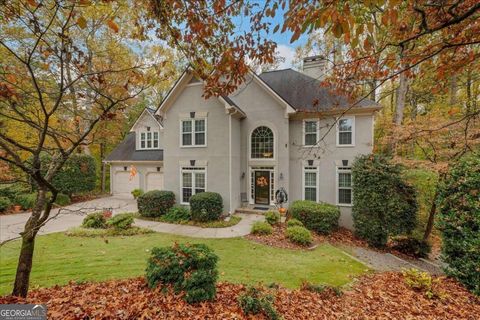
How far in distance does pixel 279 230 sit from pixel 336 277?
3.96 metres

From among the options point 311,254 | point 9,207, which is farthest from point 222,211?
point 9,207

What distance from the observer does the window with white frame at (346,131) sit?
11.4 meters

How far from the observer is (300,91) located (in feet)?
43.8

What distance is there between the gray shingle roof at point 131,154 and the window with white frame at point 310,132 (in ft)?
33.4

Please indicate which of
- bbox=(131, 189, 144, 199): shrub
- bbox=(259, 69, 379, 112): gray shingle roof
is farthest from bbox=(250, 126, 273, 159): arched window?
bbox=(131, 189, 144, 199): shrub

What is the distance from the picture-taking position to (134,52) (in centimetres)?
1153

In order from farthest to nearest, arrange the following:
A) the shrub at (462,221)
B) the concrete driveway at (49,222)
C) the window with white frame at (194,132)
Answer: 1. the window with white frame at (194,132)
2. the concrete driveway at (49,222)
3. the shrub at (462,221)

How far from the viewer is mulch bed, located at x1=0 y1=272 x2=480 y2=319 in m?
3.01

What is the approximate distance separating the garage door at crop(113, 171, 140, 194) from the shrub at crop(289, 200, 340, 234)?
493 inches

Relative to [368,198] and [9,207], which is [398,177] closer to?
[368,198]

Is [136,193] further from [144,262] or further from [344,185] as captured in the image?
[344,185]

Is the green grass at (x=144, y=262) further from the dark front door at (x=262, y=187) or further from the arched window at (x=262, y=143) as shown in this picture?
the arched window at (x=262, y=143)

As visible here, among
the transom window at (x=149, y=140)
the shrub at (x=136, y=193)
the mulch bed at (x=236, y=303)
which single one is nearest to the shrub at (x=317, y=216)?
the mulch bed at (x=236, y=303)

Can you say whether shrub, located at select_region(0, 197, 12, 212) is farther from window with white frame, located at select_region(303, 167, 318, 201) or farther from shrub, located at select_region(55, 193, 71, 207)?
window with white frame, located at select_region(303, 167, 318, 201)
